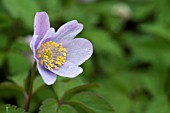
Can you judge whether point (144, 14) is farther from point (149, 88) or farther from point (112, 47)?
point (149, 88)

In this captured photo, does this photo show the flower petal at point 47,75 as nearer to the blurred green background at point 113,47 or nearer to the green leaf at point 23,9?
the blurred green background at point 113,47

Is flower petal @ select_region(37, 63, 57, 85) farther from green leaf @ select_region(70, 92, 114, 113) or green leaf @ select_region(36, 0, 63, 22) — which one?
green leaf @ select_region(36, 0, 63, 22)

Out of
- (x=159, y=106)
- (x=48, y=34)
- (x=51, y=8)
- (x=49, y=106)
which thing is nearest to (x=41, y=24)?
(x=48, y=34)

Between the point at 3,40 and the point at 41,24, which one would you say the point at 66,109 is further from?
the point at 3,40

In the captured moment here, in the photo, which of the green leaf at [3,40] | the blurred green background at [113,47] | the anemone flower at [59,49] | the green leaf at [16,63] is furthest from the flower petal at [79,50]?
the green leaf at [3,40]

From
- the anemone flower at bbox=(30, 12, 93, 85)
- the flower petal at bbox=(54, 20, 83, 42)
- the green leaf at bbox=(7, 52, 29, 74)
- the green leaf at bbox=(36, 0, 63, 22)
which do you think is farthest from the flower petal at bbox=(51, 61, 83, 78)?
the green leaf at bbox=(36, 0, 63, 22)
